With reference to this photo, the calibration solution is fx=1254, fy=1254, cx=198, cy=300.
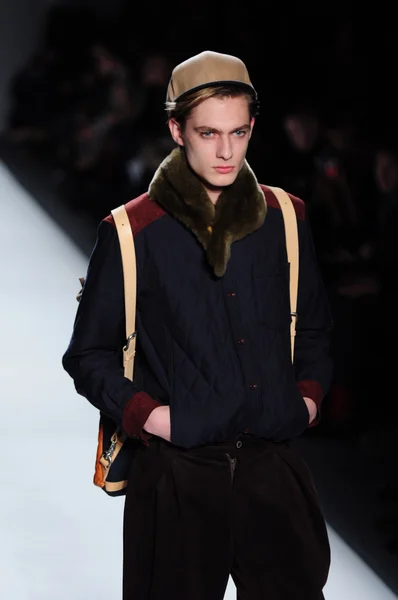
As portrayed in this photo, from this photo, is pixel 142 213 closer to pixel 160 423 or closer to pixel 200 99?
pixel 200 99

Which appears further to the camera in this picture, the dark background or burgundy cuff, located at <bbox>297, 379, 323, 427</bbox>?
the dark background

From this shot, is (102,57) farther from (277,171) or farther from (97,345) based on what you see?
(97,345)

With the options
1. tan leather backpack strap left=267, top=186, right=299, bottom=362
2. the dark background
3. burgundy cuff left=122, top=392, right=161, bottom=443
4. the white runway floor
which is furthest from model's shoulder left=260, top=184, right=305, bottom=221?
the dark background

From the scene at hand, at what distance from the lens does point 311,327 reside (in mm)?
2387

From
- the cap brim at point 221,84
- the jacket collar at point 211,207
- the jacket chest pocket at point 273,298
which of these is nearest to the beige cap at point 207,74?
the cap brim at point 221,84

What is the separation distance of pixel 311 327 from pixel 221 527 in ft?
1.42

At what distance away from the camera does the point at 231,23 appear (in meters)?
4.91

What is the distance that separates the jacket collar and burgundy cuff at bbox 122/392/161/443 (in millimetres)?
253

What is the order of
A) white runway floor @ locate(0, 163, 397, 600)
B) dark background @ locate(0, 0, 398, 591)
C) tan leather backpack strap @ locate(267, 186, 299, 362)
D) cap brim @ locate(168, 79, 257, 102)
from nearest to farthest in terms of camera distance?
1. cap brim @ locate(168, 79, 257, 102)
2. tan leather backpack strap @ locate(267, 186, 299, 362)
3. white runway floor @ locate(0, 163, 397, 600)
4. dark background @ locate(0, 0, 398, 591)

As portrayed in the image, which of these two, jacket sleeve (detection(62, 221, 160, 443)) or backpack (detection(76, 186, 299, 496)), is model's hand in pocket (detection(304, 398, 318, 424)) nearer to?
backpack (detection(76, 186, 299, 496))

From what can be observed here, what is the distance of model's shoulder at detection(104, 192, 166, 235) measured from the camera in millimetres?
2227

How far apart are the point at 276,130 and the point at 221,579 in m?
2.57

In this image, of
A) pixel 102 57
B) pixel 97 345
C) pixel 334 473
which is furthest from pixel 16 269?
pixel 97 345

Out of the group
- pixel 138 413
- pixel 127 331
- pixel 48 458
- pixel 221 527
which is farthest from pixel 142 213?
pixel 48 458
